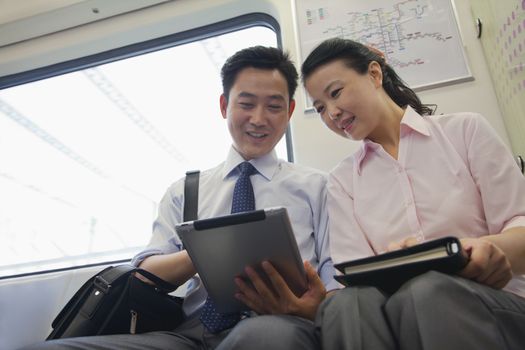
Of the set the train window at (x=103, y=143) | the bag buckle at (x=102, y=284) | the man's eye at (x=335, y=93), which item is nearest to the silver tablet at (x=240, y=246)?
the bag buckle at (x=102, y=284)

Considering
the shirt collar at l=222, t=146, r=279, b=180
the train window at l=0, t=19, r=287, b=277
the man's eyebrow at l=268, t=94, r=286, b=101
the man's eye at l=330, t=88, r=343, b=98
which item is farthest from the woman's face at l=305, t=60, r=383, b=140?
the train window at l=0, t=19, r=287, b=277

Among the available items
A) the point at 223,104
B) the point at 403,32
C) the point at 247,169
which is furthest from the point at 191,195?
the point at 403,32

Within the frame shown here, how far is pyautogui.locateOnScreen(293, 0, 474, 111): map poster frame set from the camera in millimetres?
1412

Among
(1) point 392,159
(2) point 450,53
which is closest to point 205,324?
(1) point 392,159

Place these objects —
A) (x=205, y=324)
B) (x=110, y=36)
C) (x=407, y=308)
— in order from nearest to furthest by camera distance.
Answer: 1. (x=407, y=308)
2. (x=205, y=324)
3. (x=110, y=36)

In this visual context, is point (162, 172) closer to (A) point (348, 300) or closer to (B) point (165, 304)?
(B) point (165, 304)

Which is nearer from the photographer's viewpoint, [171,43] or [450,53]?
[450,53]

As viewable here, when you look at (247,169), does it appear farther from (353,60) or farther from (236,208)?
(353,60)

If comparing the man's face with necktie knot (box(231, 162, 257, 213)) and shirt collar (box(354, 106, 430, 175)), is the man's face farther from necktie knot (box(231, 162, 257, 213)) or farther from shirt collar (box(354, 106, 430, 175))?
shirt collar (box(354, 106, 430, 175))

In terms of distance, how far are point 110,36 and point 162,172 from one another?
37.2 inches

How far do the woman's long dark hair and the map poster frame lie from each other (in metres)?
0.38

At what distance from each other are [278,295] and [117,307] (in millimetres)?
397

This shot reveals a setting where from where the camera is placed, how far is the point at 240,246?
683 millimetres

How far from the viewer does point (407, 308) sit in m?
0.47
